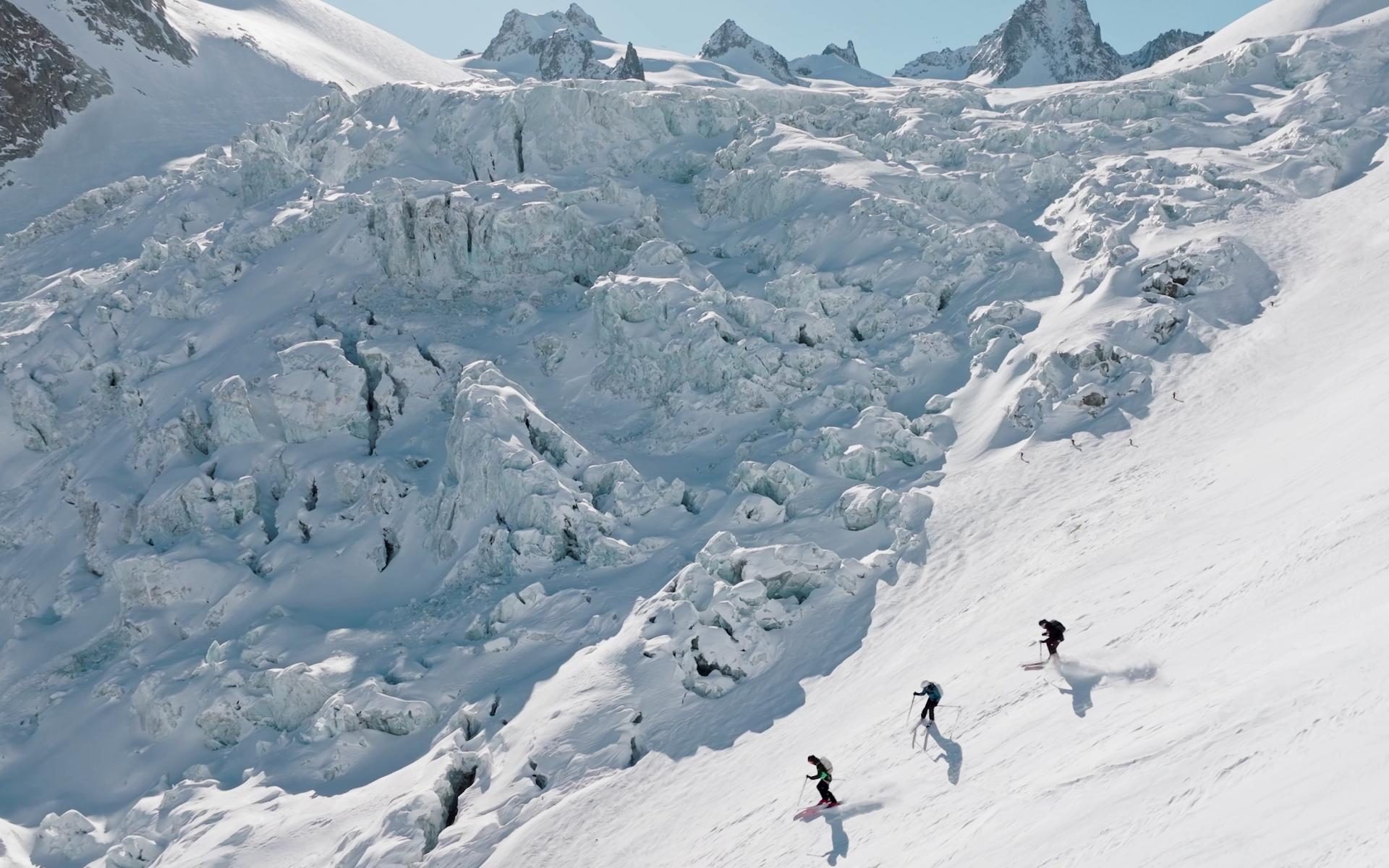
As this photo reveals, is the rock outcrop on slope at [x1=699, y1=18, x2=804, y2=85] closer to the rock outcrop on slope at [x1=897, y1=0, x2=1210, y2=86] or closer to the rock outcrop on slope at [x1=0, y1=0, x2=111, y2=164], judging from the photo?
the rock outcrop on slope at [x1=897, y1=0, x2=1210, y2=86]

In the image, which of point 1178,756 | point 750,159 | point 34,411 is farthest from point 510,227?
point 1178,756

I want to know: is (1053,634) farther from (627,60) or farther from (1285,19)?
(627,60)

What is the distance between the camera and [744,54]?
440 ft

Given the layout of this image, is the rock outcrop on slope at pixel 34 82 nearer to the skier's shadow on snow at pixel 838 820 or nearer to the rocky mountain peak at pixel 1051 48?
the skier's shadow on snow at pixel 838 820

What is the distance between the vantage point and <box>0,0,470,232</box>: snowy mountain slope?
67.0 metres

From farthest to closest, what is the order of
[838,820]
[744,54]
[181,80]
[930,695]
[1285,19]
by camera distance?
[744,54]
[181,80]
[1285,19]
[930,695]
[838,820]

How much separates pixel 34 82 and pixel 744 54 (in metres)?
94.9

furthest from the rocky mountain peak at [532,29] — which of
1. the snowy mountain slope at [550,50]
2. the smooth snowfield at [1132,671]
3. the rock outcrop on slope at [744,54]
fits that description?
the smooth snowfield at [1132,671]

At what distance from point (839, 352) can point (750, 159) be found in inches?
805

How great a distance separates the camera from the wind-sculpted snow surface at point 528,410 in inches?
936

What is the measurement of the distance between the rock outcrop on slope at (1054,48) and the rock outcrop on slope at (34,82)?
131 metres

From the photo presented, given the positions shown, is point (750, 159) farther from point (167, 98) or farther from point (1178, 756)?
point (167, 98)

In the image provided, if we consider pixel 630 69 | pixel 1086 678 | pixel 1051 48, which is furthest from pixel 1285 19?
pixel 1051 48

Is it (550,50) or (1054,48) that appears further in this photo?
(1054,48)
